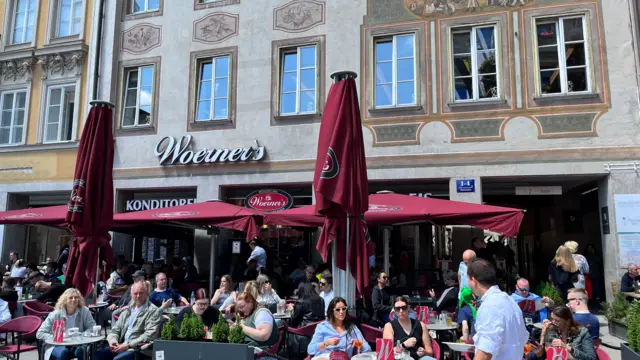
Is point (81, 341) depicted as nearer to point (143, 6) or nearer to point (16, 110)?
point (143, 6)

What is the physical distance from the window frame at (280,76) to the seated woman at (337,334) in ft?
27.2

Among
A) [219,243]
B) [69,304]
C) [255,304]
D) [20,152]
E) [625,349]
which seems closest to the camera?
[625,349]

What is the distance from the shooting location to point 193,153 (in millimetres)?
14781

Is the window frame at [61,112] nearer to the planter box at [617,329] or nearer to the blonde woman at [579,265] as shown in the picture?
the blonde woman at [579,265]

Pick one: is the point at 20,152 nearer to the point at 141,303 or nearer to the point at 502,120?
the point at 141,303

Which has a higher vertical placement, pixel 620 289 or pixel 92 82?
pixel 92 82

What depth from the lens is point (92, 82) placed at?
16016 millimetres

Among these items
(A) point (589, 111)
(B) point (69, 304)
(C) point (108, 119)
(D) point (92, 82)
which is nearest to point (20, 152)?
(D) point (92, 82)

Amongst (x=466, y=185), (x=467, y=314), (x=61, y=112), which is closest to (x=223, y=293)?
(x=467, y=314)

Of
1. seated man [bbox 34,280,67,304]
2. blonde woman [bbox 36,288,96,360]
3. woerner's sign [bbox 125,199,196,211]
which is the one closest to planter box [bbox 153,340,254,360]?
blonde woman [bbox 36,288,96,360]

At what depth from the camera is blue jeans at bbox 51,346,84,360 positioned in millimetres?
6430

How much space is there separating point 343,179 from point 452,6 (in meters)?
8.46

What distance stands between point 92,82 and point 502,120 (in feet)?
38.0

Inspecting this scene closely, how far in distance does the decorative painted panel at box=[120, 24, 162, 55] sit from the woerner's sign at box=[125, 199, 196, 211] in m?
4.40
